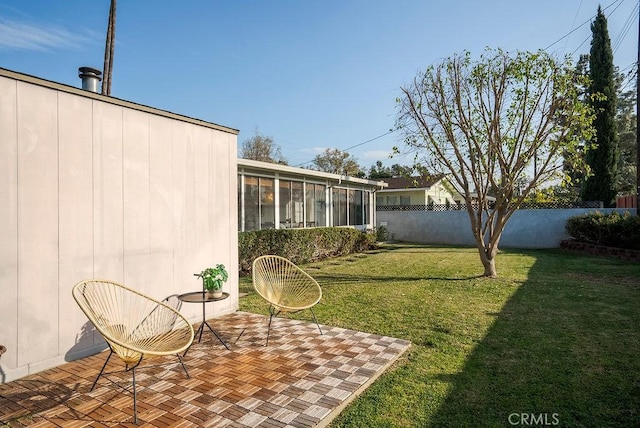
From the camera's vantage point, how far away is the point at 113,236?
3639mm

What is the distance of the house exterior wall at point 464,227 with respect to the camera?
13.5 metres

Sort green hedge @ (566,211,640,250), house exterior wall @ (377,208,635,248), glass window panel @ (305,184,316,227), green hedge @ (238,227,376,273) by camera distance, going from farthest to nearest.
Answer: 1. house exterior wall @ (377,208,635,248)
2. glass window panel @ (305,184,316,227)
3. green hedge @ (566,211,640,250)
4. green hedge @ (238,227,376,273)

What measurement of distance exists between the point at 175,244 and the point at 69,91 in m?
1.85

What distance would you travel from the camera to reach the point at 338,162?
3191 centimetres

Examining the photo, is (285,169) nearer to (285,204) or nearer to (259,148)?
(285,204)

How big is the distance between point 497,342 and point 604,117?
17.0 m

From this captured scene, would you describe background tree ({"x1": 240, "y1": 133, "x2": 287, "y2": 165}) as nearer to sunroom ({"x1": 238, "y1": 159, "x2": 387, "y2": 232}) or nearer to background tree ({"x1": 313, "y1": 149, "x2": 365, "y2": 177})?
background tree ({"x1": 313, "y1": 149, "x2": 365, "y2": 177})

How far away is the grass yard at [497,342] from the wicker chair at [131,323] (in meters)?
1.40

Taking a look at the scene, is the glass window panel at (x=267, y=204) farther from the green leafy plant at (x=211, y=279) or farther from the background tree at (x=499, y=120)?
the green leafy plant at (x=211, y=279)

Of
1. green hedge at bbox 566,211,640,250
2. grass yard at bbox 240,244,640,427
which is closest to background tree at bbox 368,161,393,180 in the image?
green hedge at bbox 566,211,640,250

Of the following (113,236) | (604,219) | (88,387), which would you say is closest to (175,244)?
(113,236)

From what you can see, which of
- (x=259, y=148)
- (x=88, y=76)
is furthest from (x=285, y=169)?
(x=259, y=148)

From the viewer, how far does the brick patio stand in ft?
7.95

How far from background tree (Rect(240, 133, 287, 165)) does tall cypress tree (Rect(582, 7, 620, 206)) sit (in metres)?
19.9
